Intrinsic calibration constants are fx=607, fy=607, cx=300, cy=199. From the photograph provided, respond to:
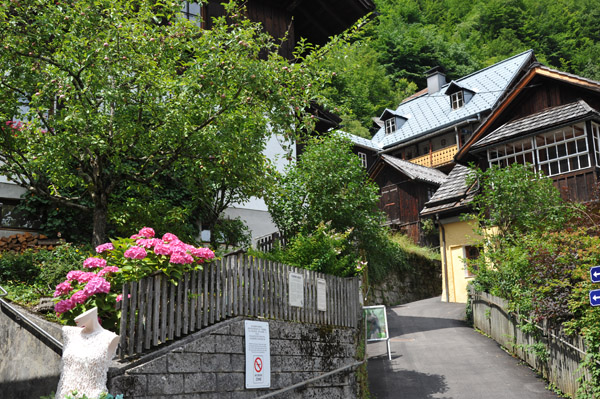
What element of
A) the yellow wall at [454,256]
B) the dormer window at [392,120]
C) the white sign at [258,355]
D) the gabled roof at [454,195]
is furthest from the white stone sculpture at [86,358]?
the dormer window at [392,120]

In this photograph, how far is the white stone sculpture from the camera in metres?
5.94

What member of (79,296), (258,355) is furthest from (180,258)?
(258,355)

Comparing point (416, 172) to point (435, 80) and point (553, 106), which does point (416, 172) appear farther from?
point (435, 80)

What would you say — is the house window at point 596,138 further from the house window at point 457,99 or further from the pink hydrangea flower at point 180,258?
the house window at point 457,99

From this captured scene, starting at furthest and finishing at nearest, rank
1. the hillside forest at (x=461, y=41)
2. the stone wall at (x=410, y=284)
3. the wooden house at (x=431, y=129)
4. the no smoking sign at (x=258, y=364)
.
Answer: the hillside forest at (x=461, y=41)
the wooden house at (x=431, y=129)
the stone wall at (x=410, y=284)
the no smoking sign at (x=258, y=364)

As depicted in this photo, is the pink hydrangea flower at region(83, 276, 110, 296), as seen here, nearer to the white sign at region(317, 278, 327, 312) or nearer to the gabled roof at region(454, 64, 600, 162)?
the white sign at region(317, 278, 327, 312)

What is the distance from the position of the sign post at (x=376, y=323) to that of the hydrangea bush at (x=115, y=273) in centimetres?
692

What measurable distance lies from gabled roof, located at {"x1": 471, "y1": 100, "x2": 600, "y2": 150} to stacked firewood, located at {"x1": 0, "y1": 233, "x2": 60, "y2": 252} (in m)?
15.6

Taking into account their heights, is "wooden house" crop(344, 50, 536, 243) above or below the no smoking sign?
above

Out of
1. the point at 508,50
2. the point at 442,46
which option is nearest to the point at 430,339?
the point at 442,46

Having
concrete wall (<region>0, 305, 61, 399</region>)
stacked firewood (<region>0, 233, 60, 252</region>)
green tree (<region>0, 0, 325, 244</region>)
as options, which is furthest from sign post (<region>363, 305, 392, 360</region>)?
concrete wall (<region>0, 305, 61, 399</region>)

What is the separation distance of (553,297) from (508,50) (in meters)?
46.8

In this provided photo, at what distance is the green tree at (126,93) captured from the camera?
9586mm

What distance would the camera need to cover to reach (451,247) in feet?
80.3
